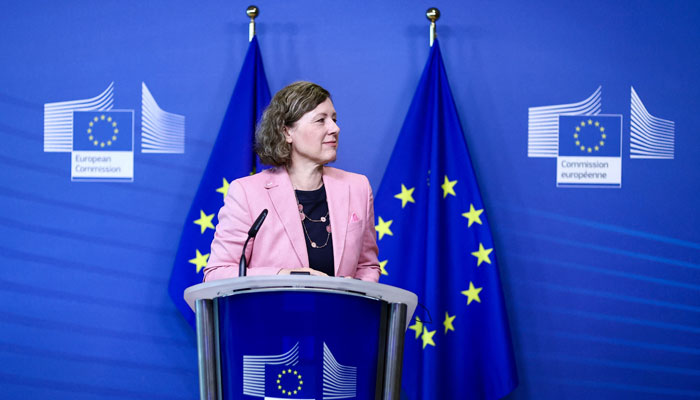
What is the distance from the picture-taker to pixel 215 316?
4.83ft

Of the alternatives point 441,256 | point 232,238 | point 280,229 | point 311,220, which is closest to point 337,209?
point 311,220

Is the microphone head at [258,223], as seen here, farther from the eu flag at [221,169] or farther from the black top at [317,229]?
the eu flag at [221,169]

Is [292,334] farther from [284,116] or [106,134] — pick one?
[106,134]

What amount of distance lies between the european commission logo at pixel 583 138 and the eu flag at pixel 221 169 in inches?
53.9

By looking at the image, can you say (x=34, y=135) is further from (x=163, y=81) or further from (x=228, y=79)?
(x=228, y=79)

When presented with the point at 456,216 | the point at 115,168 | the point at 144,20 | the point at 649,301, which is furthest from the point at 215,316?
the point at 649,301

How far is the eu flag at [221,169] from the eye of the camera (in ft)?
9.78

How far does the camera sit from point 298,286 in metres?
1.38

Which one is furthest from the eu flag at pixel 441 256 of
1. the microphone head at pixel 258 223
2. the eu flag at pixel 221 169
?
the microphone head at pixel 258 223

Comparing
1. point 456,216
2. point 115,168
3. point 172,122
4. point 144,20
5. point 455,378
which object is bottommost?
point 455,378

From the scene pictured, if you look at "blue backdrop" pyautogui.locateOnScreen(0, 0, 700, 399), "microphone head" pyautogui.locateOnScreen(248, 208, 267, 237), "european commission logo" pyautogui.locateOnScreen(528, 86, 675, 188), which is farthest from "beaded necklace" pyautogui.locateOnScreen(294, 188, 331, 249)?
"european commission logo" pyautogui.locateOnScreen(528, 86, 675, 188)

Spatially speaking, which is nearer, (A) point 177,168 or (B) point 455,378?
(B) point 455,378

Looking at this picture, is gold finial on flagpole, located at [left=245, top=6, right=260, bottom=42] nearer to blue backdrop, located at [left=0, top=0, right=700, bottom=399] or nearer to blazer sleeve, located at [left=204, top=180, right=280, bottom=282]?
blue backdrop, located at [left=0, top=0, right=700, bottom=399]

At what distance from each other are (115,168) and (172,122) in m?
0.37
